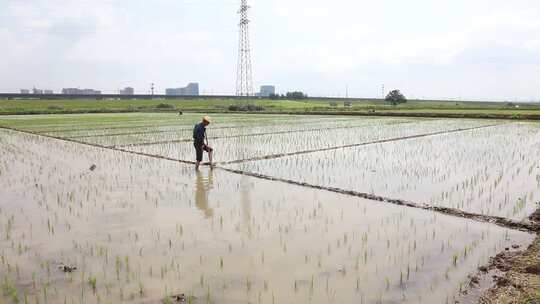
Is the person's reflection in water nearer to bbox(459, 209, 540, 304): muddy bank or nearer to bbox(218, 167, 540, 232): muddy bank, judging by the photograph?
bbox(218, 167, 540, 232): muddy bank

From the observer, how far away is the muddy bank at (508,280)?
121 inches

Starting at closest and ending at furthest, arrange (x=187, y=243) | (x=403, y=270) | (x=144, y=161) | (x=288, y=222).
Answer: (x=403, y=270) → (x=187, y=243) → (x=288, y=222) → (x=144, y=161)

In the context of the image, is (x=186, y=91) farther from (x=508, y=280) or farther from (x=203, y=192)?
(x=508, y=280)

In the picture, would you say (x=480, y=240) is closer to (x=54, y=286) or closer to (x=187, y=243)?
(x=187, y=243)

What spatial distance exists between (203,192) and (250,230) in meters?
2.15

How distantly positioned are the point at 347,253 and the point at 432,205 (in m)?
2.27

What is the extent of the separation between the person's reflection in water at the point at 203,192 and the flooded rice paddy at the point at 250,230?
1.5 inches

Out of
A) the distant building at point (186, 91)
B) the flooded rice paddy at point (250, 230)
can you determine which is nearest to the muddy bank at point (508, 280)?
the flooded rice paddy at point (250, 230)

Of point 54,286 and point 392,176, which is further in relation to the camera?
point 392,176

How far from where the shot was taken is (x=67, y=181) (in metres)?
7.52

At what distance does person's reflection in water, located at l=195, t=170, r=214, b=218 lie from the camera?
5630mm

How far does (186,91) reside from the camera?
428 feet

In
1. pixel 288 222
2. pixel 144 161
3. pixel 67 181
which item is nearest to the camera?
pixel 288 222

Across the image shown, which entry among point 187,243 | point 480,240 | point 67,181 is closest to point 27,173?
point 67,181
